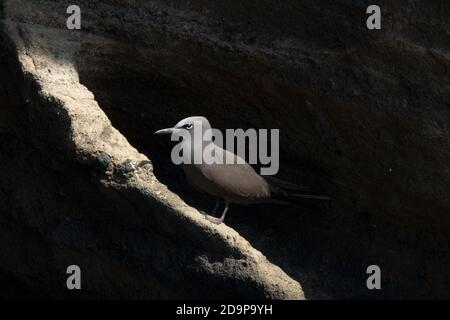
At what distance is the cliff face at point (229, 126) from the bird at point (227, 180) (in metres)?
0.25

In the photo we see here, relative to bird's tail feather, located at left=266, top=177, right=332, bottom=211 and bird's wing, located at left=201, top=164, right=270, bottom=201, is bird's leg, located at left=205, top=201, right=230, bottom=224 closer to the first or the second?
bird's wing, located at left=201, top=164, right=270, bottom=201

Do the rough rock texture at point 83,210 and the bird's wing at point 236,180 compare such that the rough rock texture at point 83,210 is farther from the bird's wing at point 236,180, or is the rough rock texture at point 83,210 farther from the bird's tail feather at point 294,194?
the bird's tail feather at point 294,194

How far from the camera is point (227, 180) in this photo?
6.19 m

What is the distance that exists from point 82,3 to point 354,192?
1.99 metres

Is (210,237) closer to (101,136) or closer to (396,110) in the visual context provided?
(101,136)

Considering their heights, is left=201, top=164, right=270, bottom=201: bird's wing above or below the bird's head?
below

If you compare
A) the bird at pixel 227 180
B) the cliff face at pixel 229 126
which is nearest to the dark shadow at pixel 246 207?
the cliff face at pixel 229 126

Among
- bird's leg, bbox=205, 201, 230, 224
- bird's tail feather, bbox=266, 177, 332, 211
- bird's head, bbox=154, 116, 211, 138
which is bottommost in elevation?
bird's leg, bbox=205, 201, 230, 224

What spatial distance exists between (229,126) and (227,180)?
0.63 m

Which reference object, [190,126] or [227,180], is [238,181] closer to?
[227,180]

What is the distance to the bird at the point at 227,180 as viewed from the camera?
242 inches

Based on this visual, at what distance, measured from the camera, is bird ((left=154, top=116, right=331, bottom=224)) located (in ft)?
20.2

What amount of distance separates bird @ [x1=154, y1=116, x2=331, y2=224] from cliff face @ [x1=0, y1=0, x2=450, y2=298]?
25 cm

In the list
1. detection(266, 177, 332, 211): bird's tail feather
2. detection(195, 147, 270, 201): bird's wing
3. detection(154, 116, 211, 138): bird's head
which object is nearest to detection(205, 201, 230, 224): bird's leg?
detection(195, 147, 270, 201): bird's wing
